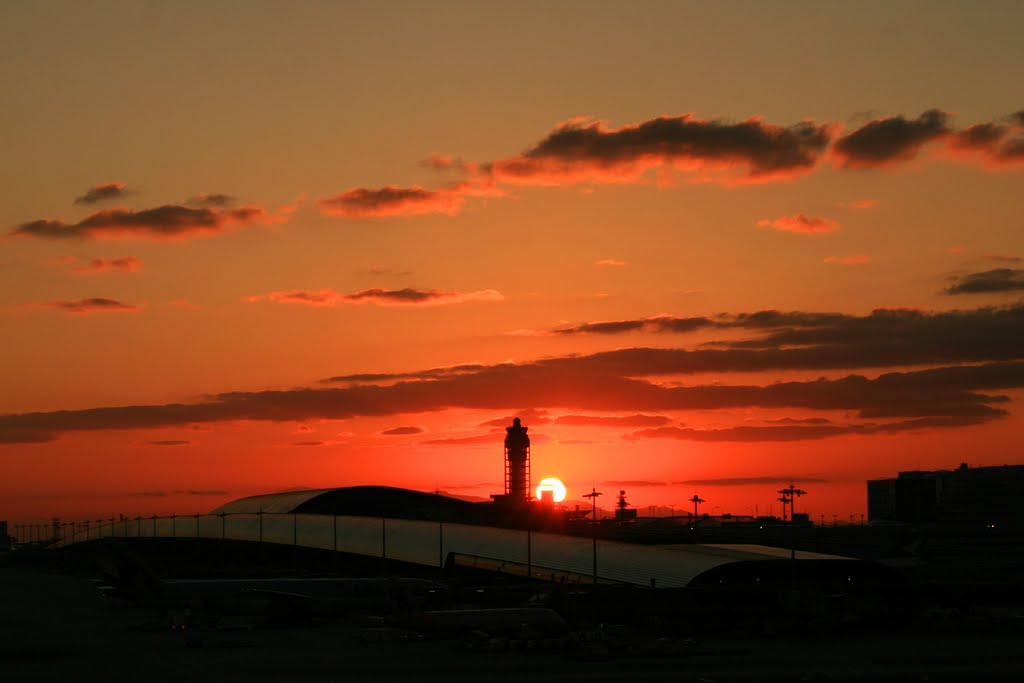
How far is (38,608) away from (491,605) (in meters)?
51.5

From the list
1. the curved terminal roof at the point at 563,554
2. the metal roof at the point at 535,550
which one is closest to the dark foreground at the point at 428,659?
the curved terminal roof at the point at 563,554

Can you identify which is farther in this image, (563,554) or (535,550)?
(535,550)

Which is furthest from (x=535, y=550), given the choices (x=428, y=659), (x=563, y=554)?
(x=428, y=659)

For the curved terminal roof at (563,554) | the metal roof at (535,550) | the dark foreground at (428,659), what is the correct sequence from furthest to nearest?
the metal roof at (535,550)
the curved terminal roof at (563,554)
the dark foreground at (428,659)

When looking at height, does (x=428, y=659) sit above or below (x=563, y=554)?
below

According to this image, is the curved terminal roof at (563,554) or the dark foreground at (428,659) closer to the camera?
the dark foreground at (428,659)

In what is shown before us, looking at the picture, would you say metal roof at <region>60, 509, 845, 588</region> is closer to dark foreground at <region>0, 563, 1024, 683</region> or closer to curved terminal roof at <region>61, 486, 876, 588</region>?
curved terminal roof at <region>61, 486, 876, 588</region>

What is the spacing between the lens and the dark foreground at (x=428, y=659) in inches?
2717

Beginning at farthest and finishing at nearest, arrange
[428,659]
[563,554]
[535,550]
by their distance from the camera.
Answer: [535,550] → [563,554] → [428,659]

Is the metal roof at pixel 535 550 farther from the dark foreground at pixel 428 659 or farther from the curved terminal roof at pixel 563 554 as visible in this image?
the dark foreground at pixel 428 659

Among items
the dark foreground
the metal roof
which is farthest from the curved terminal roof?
the dark foreground

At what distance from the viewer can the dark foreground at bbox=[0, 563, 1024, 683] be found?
226 ft

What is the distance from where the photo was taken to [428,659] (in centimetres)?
7806

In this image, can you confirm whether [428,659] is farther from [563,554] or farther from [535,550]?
[535,550]
